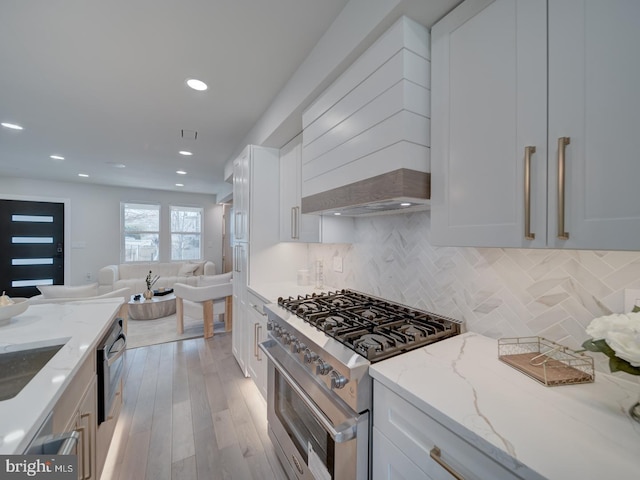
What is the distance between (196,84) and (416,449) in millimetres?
2559

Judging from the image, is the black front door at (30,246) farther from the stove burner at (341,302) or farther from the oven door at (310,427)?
the stove burner at (341,302)

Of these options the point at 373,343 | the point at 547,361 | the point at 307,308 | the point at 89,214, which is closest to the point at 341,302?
the point at 307,308

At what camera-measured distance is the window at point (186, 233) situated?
6973 mm

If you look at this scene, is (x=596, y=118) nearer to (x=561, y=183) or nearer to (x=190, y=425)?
(x=561, y=183)

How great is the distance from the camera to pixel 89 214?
6152 millimetres

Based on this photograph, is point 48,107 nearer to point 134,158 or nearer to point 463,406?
point 134,158

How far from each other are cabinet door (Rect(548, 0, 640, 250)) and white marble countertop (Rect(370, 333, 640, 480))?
446 millimetres

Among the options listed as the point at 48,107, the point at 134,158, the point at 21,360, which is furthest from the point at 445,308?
the point at 134,158

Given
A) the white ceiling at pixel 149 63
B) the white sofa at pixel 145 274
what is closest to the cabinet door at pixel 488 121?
the white ceiling at pixel 149 63

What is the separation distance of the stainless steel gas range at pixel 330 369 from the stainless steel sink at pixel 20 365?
3.42 ft

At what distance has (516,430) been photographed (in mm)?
635

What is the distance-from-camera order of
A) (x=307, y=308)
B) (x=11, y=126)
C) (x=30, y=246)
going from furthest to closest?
(x=30, y=246) → (x=11, y=126) → (x=307, y=308)

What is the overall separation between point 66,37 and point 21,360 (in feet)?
5.89

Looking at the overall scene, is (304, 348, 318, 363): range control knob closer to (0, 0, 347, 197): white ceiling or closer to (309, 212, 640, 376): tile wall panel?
(309, 212, 640, 376): tile wall panel
